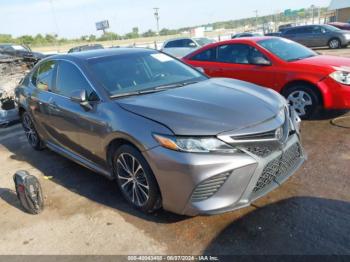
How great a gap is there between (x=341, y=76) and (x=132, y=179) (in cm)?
392

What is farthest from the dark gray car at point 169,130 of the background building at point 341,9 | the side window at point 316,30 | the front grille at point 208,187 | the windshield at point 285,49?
the background building at point 341,9

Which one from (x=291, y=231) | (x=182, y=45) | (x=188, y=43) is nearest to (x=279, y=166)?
(x=291, y=231)

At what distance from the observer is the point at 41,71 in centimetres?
522

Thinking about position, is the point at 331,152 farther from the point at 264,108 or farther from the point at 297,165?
the point at 264,108

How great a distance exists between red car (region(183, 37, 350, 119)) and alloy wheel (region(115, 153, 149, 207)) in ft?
11.8

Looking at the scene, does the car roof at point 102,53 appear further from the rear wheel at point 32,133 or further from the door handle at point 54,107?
the rear wheel at point 32,133

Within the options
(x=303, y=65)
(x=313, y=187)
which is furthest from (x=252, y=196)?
(x=303, y=65)

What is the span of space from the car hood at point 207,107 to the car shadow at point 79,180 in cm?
100

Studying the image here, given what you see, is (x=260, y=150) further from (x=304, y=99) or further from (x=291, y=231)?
(x=304, y=99)

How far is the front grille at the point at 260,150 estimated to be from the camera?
288cm

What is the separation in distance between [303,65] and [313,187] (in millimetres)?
2880

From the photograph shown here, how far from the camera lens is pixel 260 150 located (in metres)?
2.91

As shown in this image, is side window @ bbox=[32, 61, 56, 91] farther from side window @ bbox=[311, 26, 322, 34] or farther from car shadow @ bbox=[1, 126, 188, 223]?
side window @ bbox=[311, 26, 322, 34]

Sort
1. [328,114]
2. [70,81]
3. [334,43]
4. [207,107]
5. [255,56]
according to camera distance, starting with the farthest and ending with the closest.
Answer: [334,43] → [255,56] → [328,114] → [70,81] → [207,107]
